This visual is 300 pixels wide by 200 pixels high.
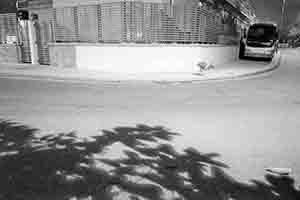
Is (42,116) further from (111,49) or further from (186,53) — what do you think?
(186,53)

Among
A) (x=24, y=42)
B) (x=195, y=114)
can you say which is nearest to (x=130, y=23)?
(x=24, y=42)

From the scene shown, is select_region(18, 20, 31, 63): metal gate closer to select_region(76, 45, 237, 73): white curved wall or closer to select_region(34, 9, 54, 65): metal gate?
select_region(34, 9, 54, 65): metal gate

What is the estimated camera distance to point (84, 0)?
14.4 meters

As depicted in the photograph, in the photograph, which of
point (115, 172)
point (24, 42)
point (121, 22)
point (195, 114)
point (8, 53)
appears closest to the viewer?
point (115, 172)

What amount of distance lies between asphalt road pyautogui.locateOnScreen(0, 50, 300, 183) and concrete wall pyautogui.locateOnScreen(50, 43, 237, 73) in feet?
Result: 13.6

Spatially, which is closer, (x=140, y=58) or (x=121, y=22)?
(x=140, y=58)

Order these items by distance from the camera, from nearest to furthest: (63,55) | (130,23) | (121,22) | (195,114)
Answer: (195,114) → (130,23) → (121,22) → (63,55)

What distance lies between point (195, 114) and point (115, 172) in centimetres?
297

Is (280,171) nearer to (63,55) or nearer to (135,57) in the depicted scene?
(135,57)

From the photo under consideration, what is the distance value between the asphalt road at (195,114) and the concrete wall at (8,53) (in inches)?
359

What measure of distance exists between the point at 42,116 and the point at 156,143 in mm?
2964

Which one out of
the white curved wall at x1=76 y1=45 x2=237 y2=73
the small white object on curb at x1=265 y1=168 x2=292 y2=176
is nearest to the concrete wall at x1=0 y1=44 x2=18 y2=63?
the white curved wall at x1=76 y1=45 x2=237 y2=73

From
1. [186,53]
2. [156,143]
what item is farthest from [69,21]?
[156,143]

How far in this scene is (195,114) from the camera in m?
5.29
